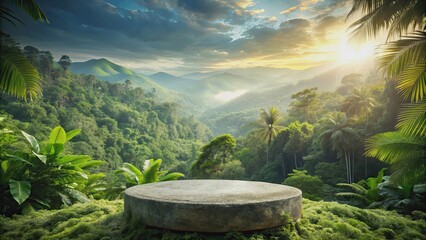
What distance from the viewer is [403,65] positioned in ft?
24.5

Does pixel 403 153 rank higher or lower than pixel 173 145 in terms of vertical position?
higher

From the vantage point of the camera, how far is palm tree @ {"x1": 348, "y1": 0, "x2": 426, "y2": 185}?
7293 millimetres

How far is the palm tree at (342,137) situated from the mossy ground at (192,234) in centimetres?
2406

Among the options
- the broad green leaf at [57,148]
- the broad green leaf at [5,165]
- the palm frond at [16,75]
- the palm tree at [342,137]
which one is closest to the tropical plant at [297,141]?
the palm tree at [342,137]

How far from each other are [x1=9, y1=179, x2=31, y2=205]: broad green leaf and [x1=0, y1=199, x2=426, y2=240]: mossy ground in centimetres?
55

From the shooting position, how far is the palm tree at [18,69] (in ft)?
18.0

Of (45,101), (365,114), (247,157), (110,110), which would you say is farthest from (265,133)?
(110,110)

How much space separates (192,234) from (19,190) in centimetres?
436

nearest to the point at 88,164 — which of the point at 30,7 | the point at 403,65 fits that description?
the point at 30,7

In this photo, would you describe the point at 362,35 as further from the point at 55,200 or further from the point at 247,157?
the point at 247,157

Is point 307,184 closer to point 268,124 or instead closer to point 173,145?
point 268,124

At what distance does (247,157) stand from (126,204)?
42.9 m

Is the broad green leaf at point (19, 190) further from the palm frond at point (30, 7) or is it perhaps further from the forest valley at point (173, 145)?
the palm frond at point (30, 7)

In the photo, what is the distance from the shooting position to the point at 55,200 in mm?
8398
